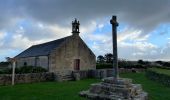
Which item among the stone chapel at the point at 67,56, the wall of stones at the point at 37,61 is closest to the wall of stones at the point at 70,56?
the stone chapel at the point at 67,56

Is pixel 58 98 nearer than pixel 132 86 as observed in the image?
No

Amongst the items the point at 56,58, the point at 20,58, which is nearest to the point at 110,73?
the point at 56,58

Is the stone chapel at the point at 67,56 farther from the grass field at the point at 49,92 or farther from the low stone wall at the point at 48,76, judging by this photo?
the grass field at the point at 49,92

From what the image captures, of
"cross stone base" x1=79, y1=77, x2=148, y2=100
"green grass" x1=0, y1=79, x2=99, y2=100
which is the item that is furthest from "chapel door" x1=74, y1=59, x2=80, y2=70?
"cross stone base" x1=79, y1=77, x2=148, y2=100

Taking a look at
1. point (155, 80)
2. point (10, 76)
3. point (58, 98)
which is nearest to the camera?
point (58, 98)

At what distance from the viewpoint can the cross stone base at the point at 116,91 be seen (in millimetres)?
9641

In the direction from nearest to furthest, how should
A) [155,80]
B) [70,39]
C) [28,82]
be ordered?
[28,82], [155,80], [70,39]

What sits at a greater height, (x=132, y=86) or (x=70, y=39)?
(x=70, y=39)

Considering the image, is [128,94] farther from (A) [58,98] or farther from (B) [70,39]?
(B) [70,39]

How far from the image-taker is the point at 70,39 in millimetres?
31594

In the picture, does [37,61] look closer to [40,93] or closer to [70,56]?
[70,56]

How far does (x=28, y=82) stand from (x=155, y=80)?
1158 centimetres

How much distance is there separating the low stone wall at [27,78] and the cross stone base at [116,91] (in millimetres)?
9702

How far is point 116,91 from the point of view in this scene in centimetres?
987
